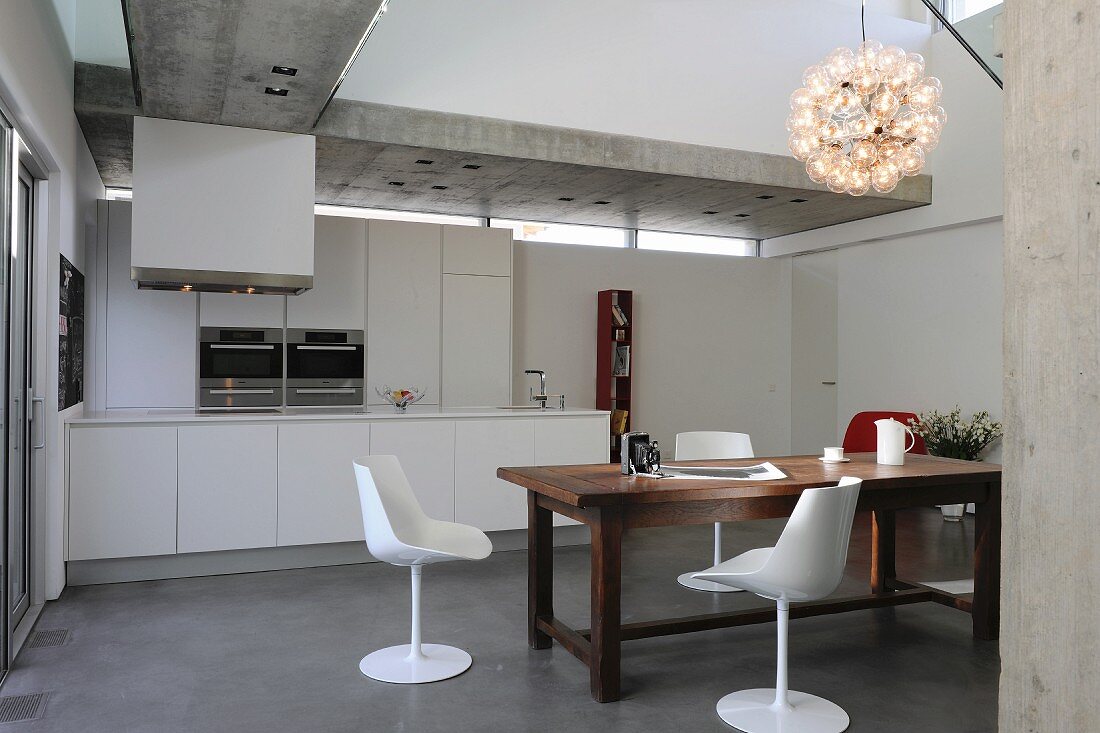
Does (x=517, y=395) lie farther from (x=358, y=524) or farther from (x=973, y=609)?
(x=973, y=609)

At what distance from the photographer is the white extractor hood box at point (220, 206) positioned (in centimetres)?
505

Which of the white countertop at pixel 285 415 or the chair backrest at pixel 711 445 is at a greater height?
the white countertop at pixel 285 415

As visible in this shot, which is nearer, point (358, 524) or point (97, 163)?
point (358, 524)

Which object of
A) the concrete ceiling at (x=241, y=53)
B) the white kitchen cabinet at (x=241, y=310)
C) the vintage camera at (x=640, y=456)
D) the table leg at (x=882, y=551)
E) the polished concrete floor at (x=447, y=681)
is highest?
the concrete ceiling at (x=241, y=53)

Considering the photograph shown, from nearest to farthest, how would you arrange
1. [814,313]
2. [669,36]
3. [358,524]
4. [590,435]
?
[358,524] < [590,435] < [669,36] < [814,313]

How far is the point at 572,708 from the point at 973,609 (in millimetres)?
2051

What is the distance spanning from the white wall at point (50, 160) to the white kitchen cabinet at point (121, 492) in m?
0.10

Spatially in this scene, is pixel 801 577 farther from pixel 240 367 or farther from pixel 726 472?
pixel 240 367

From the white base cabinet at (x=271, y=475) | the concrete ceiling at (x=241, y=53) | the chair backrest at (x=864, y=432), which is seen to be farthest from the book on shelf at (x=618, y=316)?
the concrete ceiling at (x=241, y=53)

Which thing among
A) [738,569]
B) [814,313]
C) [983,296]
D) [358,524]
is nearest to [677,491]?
[738,569]

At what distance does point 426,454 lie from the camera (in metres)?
5.34

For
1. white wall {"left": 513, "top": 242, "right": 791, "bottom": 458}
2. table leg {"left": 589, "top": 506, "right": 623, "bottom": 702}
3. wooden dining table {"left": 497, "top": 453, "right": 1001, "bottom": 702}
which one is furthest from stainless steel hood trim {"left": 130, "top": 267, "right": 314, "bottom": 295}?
white wall {"left": 513, "top": 242, "right": 791, "bottom": 458}

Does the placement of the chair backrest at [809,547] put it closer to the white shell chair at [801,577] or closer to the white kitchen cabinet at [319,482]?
the white shell chair at [801,577]

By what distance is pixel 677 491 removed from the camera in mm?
3043
